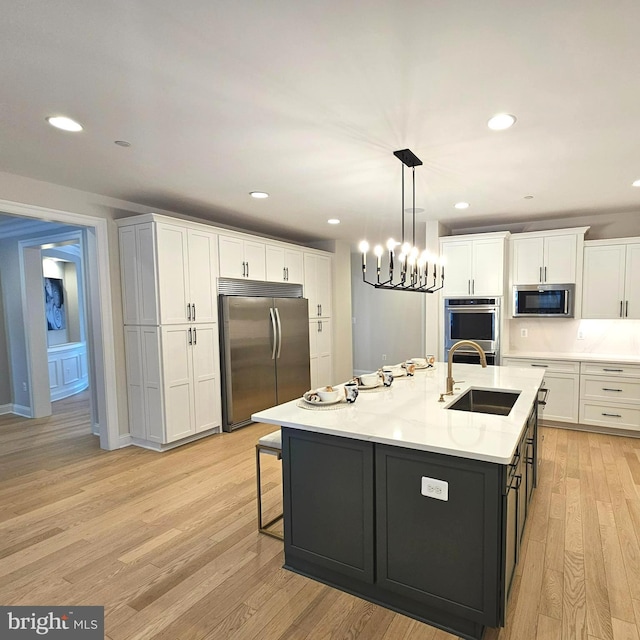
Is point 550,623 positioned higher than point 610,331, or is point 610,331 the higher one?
point 610,331

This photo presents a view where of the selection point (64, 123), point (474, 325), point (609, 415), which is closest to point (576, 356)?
point (609, 415)

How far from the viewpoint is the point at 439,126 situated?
2430 mm

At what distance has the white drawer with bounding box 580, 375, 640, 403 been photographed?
4227 mm

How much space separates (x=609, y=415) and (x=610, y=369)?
0.49 metres

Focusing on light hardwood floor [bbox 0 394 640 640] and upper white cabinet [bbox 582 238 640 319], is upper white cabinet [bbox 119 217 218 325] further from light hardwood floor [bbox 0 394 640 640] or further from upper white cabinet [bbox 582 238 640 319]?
upper white cabinet [bbox 582 238 640 319]

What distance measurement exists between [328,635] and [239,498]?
4.62 ft

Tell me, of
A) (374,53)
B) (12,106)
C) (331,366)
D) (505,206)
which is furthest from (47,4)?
(331,366)

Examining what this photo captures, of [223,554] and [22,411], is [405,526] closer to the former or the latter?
[223,554]

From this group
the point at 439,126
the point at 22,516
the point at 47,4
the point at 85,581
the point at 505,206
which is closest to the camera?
the point at 47,4

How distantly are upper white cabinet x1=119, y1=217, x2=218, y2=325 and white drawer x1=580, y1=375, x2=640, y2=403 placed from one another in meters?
4.24

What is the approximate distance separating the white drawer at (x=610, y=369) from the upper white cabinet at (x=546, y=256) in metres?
0.98

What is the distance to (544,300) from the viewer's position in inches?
189

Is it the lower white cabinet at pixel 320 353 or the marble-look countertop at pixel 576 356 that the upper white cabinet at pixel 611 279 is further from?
the lower white cabinet at pixel 320 353

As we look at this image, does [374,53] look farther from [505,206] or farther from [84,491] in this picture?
[84,491]
